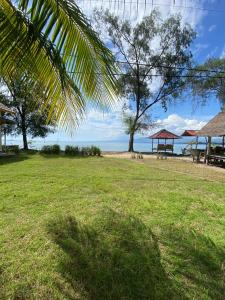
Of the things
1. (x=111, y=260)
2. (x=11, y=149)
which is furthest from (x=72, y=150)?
(x=111, y=260)

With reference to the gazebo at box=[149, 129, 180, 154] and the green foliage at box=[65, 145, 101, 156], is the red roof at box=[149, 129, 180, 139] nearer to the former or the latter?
the gazebo at box=[149, 129, 180, 154]

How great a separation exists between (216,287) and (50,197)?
4867 millimetres

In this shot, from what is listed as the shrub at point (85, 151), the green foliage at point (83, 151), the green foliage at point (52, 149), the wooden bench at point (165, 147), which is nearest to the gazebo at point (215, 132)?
the wooden bench at point (165, 147)

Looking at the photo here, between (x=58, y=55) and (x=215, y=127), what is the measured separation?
17975mm

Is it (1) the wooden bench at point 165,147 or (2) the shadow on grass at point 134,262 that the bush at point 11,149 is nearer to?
(1) the wooden bench at point 165,147

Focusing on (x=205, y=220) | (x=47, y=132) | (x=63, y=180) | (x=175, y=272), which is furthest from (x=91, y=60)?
(x=47, y=132)

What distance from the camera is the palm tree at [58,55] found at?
318 centimetres

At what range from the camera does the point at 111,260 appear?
14.1ft

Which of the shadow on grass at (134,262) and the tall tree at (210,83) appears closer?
the shadow on grass at (134,262)

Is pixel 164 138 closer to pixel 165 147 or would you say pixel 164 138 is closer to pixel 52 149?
pixel 165 147

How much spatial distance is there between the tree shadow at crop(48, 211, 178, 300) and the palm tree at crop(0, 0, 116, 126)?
79.0 inches

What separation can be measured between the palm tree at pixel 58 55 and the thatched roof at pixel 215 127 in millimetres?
15294

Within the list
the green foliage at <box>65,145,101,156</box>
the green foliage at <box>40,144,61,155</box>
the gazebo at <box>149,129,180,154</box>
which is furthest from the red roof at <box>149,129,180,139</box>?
the green foliage at <box>40,144,61,155</box>

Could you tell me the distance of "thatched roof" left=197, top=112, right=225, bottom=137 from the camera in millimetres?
18400
